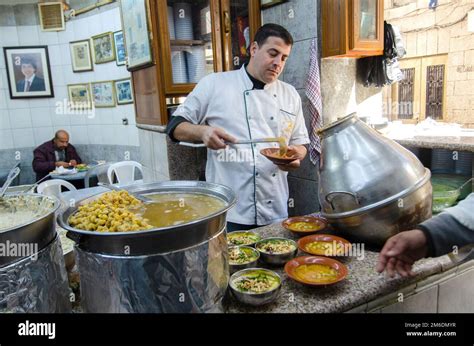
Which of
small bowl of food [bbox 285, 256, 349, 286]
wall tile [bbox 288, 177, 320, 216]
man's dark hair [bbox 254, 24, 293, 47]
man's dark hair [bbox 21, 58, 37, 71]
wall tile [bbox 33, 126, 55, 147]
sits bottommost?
wall tile [bbox 288, 177, 320, 216]

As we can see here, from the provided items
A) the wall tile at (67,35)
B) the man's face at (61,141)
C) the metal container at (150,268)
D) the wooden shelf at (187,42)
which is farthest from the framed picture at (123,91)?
the metal container at (150,268)

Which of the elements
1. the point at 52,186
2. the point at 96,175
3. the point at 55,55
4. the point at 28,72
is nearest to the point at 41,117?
the point at 28,72

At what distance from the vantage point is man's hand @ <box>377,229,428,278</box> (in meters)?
1.13

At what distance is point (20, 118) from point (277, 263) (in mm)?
7752

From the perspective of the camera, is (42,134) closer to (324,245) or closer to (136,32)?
(136,32)

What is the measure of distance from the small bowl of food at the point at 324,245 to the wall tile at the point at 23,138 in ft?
25.0

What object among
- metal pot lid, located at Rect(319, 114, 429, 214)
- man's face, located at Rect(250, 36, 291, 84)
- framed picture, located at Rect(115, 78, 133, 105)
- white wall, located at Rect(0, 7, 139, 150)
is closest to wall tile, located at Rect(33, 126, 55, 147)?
white wall, located at Rect(0, 7, 139, 150)

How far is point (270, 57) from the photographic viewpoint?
88.7 inches

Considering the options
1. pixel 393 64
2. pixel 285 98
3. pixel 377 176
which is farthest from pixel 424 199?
pixel 393 64

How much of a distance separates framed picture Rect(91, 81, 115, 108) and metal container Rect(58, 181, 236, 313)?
625 centimetres

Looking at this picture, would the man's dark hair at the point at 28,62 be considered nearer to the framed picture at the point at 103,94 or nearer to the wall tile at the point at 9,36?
the wall tile at the point at 9,36

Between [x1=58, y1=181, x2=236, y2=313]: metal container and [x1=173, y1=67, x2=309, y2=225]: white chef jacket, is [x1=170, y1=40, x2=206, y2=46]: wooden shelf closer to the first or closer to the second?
[x1=173, y1=67, x2=309, y2=225]: white chef jacket

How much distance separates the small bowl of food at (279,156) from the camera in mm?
1957
